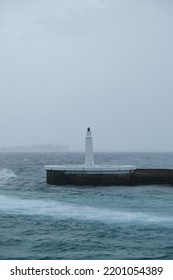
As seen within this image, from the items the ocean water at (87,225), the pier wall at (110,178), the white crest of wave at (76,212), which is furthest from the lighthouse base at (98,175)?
the white crest of wave at (76,212)

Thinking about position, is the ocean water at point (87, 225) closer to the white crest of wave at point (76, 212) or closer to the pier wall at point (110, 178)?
the white crest of wave at point (76, 212)

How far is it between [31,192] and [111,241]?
17.8 meters

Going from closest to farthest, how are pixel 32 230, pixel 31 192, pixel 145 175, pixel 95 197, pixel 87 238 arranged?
pixel 87 238
pixel 32 230
pixel 95 197
pixel 31 192
pixel 145 175

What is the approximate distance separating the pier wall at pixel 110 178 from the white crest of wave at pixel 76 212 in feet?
27.4

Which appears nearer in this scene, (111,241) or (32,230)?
(111,241)

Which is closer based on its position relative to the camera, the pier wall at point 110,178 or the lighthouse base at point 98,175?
the lighthouse base at point 98,175

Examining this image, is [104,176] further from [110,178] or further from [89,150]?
[89,150]

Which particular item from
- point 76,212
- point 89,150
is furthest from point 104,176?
point 76,212

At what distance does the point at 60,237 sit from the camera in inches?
761

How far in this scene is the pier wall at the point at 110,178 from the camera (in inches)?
1468

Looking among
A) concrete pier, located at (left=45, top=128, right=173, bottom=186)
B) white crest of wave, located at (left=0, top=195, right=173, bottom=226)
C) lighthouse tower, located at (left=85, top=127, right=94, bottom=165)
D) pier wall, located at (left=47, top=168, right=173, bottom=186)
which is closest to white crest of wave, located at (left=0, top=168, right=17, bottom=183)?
pier wall, located at (left=47, top=168, right=173, bottom=186)

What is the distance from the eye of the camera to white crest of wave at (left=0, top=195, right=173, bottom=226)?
2267cm
